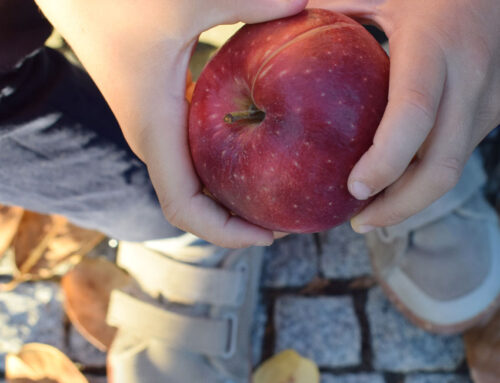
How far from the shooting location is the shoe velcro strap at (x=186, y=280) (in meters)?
1.02

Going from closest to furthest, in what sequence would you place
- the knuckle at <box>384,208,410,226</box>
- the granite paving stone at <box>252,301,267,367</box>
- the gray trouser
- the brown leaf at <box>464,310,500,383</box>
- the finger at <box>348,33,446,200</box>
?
the finger at <box>348,33,446,200</box>, the knuckle at <box>384,208,410,226</box>, the gray trouser, the brown leaf at <box>464,310,500,383</box>, the granite paving stone at <box>252,301,267,367</box>

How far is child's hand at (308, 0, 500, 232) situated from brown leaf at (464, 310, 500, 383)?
55 centimetres

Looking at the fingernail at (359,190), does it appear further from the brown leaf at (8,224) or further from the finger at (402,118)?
the brown leaf at (8,224)

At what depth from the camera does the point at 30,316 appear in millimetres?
1149

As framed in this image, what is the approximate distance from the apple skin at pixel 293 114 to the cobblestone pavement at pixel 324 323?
0.56m

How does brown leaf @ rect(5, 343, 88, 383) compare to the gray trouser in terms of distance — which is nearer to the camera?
the gray trouser

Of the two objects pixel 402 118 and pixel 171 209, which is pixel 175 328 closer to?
pixel 171 209

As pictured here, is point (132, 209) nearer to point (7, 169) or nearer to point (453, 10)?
point (7, 169)

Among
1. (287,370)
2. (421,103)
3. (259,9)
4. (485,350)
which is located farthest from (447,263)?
(259,9)

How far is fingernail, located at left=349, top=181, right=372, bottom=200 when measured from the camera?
550 mm

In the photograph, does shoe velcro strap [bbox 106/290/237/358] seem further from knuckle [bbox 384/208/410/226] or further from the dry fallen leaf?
knuckle [bbox 384/208/410/226]

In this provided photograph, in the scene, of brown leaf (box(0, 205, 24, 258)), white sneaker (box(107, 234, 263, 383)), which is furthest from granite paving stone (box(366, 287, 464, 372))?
brown leaf (box(0, 205, 24, 258))

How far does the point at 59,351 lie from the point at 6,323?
187 mm

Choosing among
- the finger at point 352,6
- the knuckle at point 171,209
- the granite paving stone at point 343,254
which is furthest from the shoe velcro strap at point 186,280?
the finger at point 352,6
